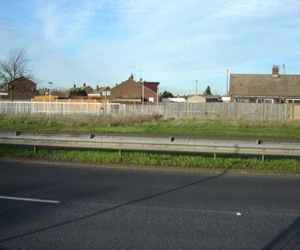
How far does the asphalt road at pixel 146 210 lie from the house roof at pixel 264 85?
41160 mm

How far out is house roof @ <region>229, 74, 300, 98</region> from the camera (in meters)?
46.9

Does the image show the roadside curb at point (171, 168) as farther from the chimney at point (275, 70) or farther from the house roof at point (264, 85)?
the chimney at point (275, 70)

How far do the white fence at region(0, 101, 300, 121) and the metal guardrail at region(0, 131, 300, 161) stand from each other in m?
20.8

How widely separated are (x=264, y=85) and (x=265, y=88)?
75cm

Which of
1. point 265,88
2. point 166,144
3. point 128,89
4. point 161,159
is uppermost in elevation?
point 128,89

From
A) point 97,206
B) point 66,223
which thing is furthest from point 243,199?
point 66,223

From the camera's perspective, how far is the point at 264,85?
158 ft

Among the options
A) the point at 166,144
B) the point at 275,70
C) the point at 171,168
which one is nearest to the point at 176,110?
the point at 275,70

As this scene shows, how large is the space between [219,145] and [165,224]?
5276mm

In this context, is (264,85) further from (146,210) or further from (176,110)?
(146,210)

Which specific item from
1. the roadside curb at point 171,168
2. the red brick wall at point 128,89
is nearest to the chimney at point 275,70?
the red brick wall at point 128,89

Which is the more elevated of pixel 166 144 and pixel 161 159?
pixel 166 144

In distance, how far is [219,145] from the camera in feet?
32.3

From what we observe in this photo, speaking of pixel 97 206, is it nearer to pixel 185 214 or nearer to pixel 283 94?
pixel 185 214
